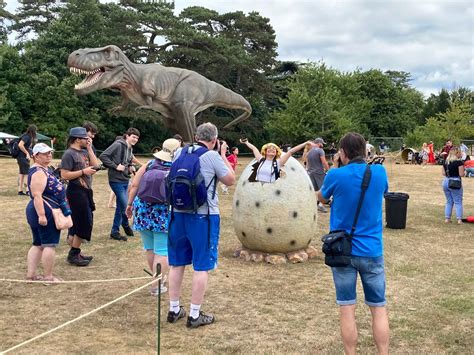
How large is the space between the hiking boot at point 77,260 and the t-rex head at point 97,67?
16.0 ft

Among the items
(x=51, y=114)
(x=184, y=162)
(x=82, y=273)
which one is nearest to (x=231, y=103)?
(x=82, y=273)

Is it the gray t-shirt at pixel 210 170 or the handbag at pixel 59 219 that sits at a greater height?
the gray t-shirt at pixel 210 170

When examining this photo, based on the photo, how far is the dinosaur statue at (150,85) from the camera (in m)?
10.8

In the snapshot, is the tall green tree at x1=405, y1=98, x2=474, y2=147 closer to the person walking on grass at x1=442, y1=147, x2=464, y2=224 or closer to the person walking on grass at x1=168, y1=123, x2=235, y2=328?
the person walking on grass at x1=442, y1=147, x2=464, y2=224

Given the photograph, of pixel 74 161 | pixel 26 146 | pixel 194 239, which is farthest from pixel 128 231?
pixel 26 146

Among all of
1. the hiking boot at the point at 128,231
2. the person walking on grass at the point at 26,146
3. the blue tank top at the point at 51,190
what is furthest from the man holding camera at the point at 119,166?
the person walking on grass at the point at 26,146

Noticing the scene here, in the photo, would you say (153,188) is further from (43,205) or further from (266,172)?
(266,172)

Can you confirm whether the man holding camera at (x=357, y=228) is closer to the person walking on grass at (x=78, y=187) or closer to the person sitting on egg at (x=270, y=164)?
the person sitting on egg at (x=270, y=164)

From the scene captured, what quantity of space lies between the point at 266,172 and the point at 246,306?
2.37 metres

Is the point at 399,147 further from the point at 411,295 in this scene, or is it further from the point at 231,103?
the point at 411,295

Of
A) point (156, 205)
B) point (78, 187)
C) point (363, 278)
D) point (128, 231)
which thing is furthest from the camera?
point (128, 231)

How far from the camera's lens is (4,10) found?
48812 millimetres

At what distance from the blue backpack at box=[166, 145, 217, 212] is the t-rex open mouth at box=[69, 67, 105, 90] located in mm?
6962

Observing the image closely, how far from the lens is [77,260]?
21.4 feet
